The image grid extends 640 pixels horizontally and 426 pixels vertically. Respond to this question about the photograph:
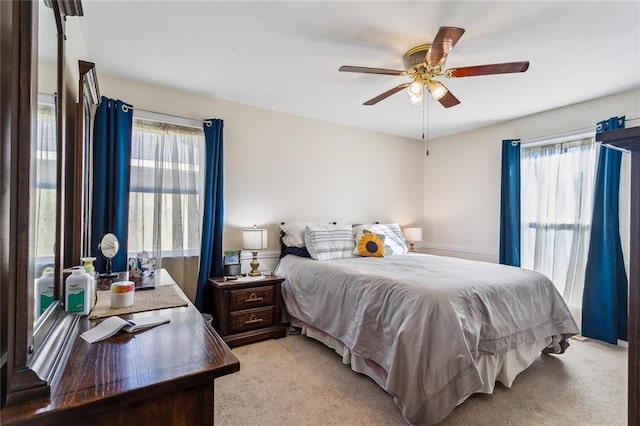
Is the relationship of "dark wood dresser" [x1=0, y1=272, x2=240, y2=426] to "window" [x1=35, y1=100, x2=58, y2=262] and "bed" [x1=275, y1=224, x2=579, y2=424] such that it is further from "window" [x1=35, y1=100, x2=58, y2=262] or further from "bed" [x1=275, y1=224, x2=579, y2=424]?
"bed" [x1=275, y1=224, x2=579, y2=424]

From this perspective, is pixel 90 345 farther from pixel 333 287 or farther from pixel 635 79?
pixel 635 79

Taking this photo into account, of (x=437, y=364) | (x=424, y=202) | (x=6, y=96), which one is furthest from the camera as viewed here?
(x=424, y=202)

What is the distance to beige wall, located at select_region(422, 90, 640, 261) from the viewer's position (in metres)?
3.29

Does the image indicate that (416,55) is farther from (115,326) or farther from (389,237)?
(115,326)

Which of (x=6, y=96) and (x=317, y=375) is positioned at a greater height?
(x=6, y=96)

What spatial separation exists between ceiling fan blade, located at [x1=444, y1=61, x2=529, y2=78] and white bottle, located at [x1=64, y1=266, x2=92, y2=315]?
236 cm

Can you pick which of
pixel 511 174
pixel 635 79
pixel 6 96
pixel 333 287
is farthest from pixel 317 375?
pixel 635 79

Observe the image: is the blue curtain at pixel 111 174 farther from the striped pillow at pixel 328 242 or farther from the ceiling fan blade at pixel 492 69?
the ceiling fan blade at pixel 492 69

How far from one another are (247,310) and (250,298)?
0.38 ft

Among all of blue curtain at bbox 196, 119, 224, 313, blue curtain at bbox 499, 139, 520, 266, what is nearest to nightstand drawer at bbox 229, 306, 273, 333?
blue curtain at bbox 196, 119, 224, 313

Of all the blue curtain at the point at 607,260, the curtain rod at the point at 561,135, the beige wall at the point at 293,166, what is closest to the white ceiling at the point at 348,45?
the beige wall at the point at 293,166

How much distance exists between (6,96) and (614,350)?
14.2ft

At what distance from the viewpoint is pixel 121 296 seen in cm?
135

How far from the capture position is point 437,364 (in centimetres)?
178
